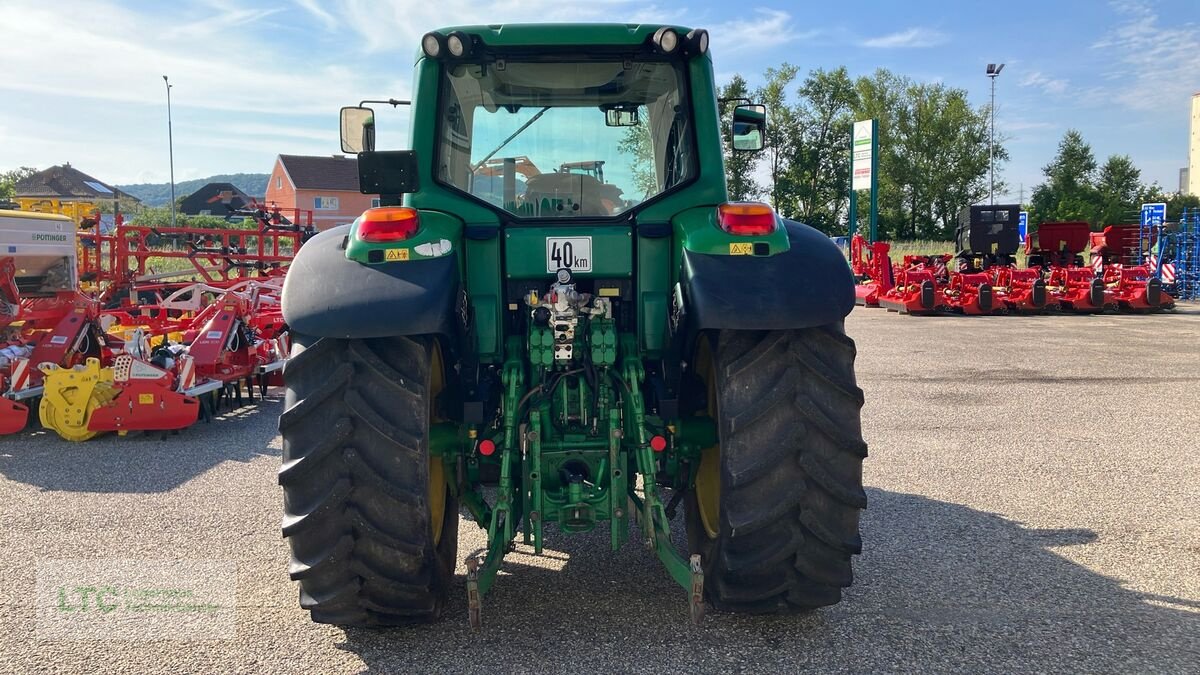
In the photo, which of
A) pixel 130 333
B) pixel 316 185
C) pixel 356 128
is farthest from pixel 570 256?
pixel 316 185

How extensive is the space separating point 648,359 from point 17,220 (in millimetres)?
7538

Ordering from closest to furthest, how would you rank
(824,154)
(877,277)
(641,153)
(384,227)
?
(384,227) → (641,153) → (877,277) → (824,154)

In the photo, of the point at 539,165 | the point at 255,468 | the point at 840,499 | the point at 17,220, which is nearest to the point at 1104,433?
the point at 840,499

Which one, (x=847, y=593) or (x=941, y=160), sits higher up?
(x=941, y=160)

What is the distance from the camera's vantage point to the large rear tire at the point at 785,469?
313 centimetres

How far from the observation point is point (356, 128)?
13.5 feet

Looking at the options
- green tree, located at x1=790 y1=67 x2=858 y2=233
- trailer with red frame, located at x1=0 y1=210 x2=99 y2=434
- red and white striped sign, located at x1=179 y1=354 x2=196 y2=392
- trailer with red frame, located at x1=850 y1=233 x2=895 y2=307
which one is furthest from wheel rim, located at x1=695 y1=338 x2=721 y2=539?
green tree, located at x1=790 y1=67 x2=858 y2=233

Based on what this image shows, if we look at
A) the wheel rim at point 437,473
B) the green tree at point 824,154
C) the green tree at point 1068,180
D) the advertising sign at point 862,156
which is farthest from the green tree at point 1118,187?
the wheel rim at point 437,473

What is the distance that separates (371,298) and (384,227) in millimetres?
330

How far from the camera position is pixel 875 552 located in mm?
4371

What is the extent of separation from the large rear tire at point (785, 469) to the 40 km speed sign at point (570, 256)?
0.64 metres

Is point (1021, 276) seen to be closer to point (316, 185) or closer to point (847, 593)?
point (847, 593)

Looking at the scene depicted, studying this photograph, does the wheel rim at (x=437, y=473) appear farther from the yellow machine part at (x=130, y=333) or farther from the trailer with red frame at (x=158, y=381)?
the yellow machine part at (x=130, y=333)

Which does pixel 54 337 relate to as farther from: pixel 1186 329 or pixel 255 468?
pixel 1186 329
